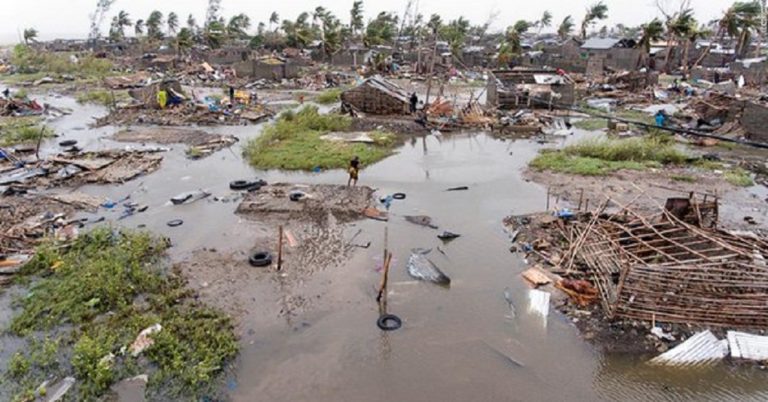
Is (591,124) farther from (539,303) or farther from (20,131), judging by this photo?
(20,131)

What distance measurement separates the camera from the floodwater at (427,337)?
671 centimetres

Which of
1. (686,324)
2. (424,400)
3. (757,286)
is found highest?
(757,286)

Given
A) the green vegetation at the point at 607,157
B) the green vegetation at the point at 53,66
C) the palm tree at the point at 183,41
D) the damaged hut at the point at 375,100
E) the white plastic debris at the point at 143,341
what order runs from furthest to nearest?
the palm tree at the point at 183,41, the green vegetation at the point at 53,66, the damaged hut at the point at 375,100, the green vegetation at the point at 607,157, the white plastic debris at the point at 143,341

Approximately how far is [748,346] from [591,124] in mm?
18708

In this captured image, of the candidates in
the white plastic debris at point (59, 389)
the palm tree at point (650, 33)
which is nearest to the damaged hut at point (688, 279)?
the white plastic debris at point (59, 389)

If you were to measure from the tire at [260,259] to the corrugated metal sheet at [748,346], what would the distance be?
8.11 meters

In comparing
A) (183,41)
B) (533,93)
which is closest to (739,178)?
(533,93)

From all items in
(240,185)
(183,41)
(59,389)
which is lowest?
(59,389)

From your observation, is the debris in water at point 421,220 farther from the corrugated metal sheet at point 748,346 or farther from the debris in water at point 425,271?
the corrugated metal sheet at point 748,346

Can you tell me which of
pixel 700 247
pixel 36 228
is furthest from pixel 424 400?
pixel 36 228

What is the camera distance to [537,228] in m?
11.4

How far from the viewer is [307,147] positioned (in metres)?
18.5

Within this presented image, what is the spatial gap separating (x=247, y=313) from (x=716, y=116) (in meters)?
22.6

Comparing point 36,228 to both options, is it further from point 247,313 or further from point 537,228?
point 537,228
